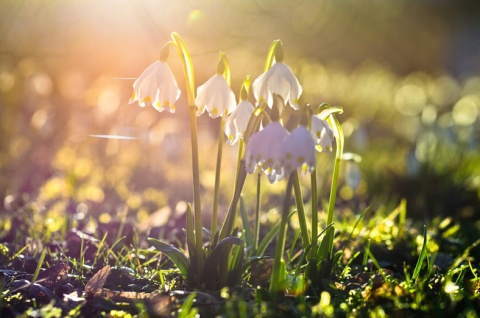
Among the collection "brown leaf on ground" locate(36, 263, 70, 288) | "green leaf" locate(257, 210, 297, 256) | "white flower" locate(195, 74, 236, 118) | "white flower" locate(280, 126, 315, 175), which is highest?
"white flower" locate(195, 74, 236, 118)

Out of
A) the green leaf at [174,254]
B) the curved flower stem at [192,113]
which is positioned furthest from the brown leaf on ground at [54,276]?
the curved flower stem at [192,113]

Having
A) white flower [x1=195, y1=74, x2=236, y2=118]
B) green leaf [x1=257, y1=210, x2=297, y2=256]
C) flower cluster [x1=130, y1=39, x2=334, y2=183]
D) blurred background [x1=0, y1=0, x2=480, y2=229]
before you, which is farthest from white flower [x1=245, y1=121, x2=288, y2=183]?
blurred background [x1=0, y1=0, x2=480, y2=229]

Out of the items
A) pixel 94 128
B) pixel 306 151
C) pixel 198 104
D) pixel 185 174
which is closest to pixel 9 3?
pixel 94 128

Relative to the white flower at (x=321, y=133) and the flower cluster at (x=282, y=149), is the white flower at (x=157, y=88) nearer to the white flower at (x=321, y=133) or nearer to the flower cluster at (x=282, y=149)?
the flower cluster at (x=282, y=149)

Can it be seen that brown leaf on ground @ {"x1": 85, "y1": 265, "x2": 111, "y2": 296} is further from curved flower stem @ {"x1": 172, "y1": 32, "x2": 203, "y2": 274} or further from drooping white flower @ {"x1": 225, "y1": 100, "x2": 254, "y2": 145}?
drooping white flower @ {"x1": 225, "y1": 100, "x2": 254, "y2": 145}

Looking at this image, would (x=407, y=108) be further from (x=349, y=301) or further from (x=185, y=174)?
(x=349, y=301)

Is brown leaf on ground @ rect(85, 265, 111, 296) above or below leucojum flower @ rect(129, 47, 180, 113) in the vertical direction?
below

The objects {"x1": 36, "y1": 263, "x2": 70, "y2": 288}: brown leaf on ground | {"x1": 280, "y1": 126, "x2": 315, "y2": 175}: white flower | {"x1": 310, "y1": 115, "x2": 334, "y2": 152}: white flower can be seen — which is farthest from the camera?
{"x1": 36, "y1": 263, "x2": 70, "y2": 288}: brown leaf on ground
